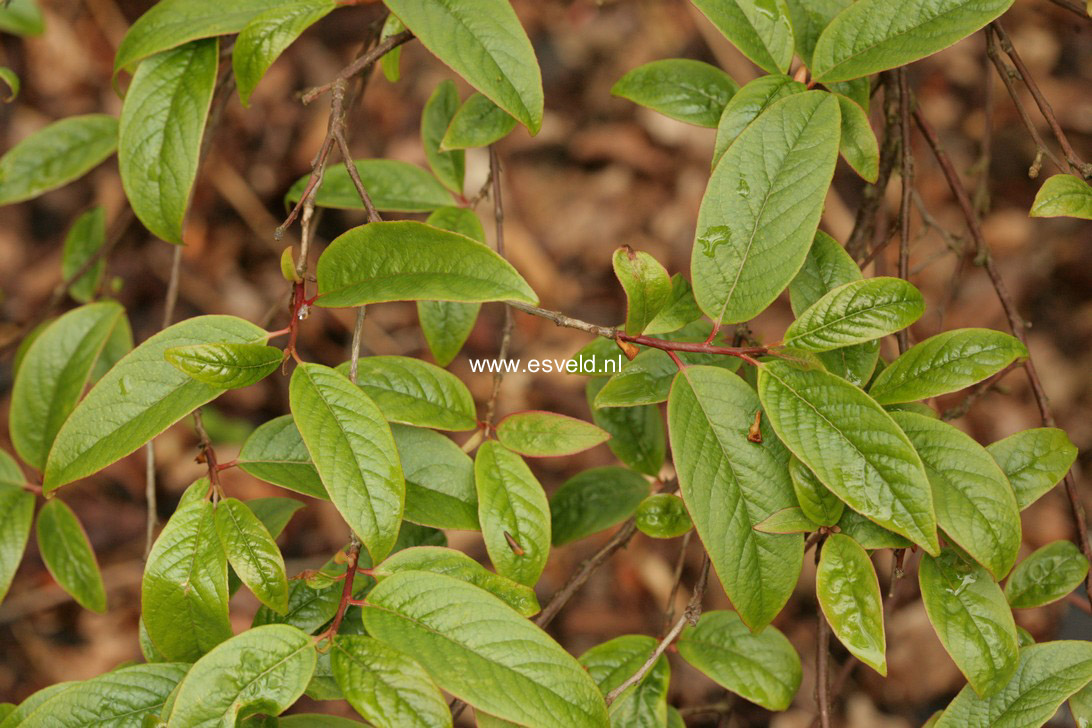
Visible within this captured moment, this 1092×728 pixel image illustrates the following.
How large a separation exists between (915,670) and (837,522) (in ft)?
4.28

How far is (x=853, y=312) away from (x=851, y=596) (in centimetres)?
28

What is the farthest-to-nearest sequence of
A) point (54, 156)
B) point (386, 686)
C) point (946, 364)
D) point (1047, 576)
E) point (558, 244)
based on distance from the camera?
point (558, 244) → point (54, 156) → point (1047, 576) → point (946, 364) → point (386, 686)

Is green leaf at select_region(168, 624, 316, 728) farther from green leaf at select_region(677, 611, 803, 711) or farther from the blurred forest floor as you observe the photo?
the blurred forest floor

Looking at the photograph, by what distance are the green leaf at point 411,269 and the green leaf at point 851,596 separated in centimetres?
40

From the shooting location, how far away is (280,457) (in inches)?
35.7

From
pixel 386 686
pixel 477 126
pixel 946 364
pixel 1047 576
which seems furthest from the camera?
pixel 477 126

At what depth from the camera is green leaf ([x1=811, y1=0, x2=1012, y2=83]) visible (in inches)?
32.9

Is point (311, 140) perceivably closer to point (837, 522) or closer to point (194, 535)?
point (194, 535)

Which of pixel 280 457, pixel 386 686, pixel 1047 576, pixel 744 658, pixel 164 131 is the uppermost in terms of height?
pixel 164 131

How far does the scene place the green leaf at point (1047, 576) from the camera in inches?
36.8

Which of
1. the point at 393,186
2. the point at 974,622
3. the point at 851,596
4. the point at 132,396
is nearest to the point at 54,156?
the point at 393,186

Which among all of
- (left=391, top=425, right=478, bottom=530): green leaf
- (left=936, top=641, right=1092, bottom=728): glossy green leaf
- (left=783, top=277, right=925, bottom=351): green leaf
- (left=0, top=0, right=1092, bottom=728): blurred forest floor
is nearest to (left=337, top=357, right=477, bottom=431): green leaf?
(left=391, top=425, right=478, bottom=530): green leaf

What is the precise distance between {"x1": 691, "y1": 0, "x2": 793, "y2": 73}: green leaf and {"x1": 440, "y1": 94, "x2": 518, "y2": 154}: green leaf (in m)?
0.28

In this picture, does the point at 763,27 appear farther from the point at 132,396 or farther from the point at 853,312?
the point at 132,396
